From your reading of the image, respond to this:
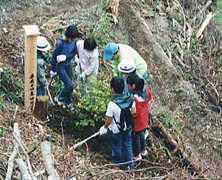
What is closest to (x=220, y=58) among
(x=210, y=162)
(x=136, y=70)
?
(x=210, y=162)

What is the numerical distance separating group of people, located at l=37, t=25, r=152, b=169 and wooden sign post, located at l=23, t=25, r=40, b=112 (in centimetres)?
34

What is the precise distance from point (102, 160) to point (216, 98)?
477 cm

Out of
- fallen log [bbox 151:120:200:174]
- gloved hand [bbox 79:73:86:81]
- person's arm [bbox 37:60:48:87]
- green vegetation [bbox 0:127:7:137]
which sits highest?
person's arm [bbox 37:60:48:87]

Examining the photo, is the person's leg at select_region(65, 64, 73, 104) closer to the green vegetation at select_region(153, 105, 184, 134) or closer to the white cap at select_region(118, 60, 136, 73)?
the white cap at select_region(118, 60, 136, 73)

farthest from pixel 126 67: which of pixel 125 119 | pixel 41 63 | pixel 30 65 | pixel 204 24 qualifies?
pixel 204 24

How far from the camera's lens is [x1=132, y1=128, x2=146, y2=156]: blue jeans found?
6.45 meters

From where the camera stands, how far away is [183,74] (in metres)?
10.8

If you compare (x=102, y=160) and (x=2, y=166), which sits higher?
(x=2, y=166)

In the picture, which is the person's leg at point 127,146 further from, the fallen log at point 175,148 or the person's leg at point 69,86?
A: the person's leg at point 69,86

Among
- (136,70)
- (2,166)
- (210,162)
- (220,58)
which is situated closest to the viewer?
(2,166)

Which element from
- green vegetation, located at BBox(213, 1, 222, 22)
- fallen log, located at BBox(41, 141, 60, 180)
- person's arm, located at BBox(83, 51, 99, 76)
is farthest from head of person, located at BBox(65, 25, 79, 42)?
green vegetation, located at BBox(213, 1, 222, 22)

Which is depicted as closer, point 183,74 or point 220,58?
point 183,74

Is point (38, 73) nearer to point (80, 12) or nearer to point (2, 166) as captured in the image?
point (2, 166)

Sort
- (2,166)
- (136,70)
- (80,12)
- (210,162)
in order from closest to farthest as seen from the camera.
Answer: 1. (2,166)
2. (136,70)
3. (210,162)
4. (80,12)
